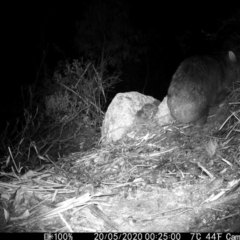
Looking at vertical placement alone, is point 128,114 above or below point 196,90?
below

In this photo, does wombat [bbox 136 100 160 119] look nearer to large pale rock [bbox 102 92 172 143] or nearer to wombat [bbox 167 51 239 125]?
large pale rock [bbox 102 92 172 143]

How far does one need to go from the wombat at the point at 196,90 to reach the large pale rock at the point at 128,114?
383mm

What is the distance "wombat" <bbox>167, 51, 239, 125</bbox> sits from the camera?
4.12m

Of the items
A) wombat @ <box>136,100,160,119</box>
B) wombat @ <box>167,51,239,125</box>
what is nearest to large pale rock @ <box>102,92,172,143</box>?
wombat @ <box>136,100,160,119</box>

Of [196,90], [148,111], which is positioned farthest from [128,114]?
[196,90]

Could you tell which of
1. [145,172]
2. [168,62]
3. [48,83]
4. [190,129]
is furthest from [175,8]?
[145,172]

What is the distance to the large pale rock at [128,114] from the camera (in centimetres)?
466

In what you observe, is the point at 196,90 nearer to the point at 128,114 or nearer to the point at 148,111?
the point at 148,111

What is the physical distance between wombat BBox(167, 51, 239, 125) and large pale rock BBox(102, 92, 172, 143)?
38cm

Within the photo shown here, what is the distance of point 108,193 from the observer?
294 centimetres

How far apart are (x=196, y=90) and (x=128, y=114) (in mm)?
1143

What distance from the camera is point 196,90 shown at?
4.13 metres

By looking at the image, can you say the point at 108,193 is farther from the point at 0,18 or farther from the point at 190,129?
the point at 0,18

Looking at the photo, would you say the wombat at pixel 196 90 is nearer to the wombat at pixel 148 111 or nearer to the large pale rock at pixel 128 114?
the large pale rock at pixel 128 114
